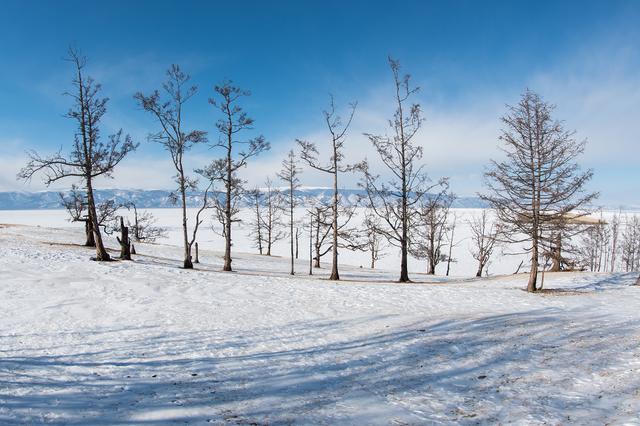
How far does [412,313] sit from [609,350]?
558cm

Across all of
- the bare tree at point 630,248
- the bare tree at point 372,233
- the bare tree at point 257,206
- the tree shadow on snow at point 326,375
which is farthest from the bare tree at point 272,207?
the bare tree at point 630,248

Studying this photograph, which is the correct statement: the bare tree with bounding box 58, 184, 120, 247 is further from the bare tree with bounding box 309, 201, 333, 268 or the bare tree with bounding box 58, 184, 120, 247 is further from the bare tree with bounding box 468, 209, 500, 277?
the bare tree with bounding box 468, 209, 500, 277

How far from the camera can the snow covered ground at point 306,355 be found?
20.6 ft

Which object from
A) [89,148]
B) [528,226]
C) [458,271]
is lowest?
[458,271]

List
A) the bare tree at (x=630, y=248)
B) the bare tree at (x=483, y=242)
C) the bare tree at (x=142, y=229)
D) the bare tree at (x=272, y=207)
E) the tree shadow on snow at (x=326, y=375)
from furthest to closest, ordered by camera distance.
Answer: the bare tree at (x=630, y=248)
the bare tree at (x=142, y=229)
the bare tree at (x=272, y=207)
the bare tree at (x=483, y=242)
the tree shadow on snow at (x=326, y=375)

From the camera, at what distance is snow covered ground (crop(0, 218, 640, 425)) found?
20.6 feet

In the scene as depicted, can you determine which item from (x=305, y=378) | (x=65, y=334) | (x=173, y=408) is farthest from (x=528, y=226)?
(x=65, y=334)

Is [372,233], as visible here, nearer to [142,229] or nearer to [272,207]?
[272,207]

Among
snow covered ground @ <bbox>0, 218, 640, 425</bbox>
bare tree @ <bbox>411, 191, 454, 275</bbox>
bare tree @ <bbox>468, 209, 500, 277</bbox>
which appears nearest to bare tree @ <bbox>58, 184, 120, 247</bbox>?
snow covered ground @ <bbox>0, 218, 640, 425</bbox>

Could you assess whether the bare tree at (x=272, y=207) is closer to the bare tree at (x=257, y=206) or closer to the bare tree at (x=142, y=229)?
the bare tree at (x=257, y=206)

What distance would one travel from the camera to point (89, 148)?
67.8 ft

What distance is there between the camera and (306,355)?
911cm

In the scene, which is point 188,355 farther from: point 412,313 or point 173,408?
point 412,313

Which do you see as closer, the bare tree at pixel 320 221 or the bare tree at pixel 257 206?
→ the bare tree at pixel 320 221
